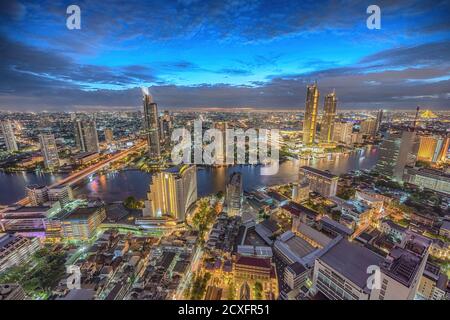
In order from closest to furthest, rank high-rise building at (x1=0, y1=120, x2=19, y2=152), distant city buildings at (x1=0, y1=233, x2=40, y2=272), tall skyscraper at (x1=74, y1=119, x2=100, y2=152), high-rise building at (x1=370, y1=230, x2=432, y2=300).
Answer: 1. high-rise building at (x1=370, y1=230, x2=432, y2=300)
2. distant city buildings at (x1=0, y1=233, x2=40, y2=272)
3. high-rise building at (x1=0, y1=120, x2=19, y2=152)
4. tall skyscraper at (x1=74, y1=119, x2=100, y2=152)

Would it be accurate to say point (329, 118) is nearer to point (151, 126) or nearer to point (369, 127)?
point (369, 127)

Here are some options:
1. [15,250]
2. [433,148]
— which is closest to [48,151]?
[15,250]

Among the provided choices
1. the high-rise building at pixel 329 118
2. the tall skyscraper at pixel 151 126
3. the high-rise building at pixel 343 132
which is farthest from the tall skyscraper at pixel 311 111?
the tall skyscraper at pixel 151 126

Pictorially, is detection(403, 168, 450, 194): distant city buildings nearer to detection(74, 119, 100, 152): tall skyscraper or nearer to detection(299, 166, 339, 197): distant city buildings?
detection(299, 166, 339, 197): distant city buildings

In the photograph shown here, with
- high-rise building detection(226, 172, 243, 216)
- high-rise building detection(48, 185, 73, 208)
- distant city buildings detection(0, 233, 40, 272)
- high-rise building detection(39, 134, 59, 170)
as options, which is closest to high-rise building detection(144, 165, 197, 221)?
high-rise building detection(226, 172, 243, 216)

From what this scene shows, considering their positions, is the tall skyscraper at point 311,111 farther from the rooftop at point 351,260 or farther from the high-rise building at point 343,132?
the rooftop at point 351,260

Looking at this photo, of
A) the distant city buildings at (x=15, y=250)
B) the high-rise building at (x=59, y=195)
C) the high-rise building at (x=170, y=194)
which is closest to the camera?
the distant city buildings at (x=15, y=250)

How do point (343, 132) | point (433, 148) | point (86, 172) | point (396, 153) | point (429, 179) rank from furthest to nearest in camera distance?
point (343, 132)
point (433, 148)
point (86, 172)
point (396, 153)
point (429, 179)
